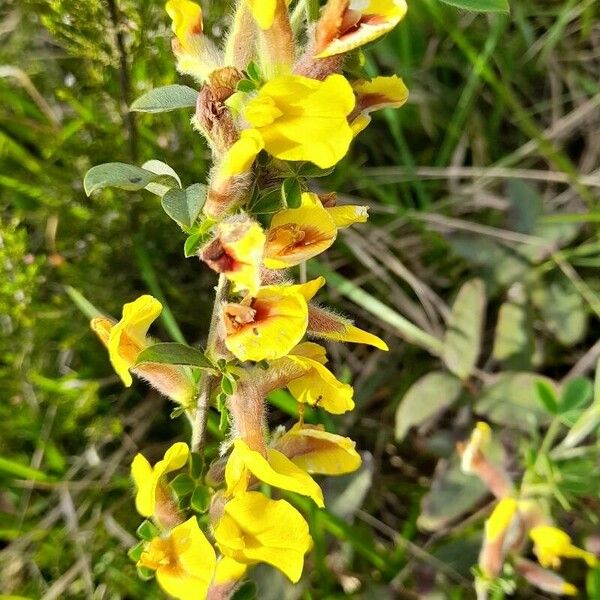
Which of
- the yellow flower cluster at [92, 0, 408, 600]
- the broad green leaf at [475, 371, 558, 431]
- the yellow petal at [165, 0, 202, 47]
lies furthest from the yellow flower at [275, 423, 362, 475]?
the broad green leaf at [475, 371, 558, 431]

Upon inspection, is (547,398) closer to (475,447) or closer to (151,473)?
(475,447)

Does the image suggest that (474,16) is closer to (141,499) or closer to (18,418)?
(18,418)

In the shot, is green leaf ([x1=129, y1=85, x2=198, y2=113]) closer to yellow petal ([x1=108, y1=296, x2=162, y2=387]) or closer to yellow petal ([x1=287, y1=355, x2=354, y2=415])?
yellow petal ([x1=108, y1=296, x2=162, y2=387])

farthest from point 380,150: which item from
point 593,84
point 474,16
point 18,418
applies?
point 18,418

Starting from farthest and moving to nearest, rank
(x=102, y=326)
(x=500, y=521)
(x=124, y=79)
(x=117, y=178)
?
(x=124, y=79) → (x=500, y=521) → (x=102, y=326) → (x=117, y=178)

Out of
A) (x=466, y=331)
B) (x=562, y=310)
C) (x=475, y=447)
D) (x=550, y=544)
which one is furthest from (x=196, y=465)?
(x=562, y=310)

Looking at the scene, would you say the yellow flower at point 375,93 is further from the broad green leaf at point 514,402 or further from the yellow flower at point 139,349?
the broad green leaf at point 514,402
